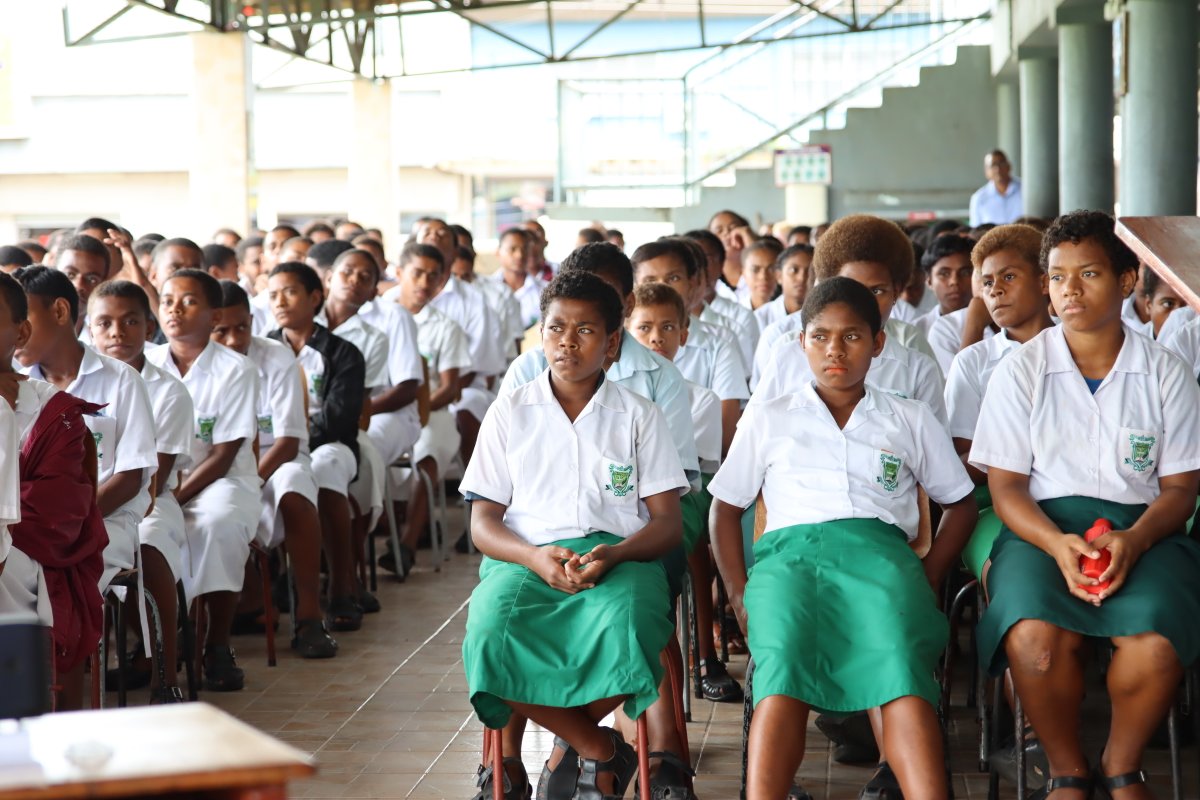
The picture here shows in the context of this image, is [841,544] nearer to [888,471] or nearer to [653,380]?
[888,471]

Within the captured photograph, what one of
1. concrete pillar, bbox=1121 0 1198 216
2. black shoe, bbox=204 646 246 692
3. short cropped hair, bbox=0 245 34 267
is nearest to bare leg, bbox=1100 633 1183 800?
black shoe, bbox=204 646 246 692

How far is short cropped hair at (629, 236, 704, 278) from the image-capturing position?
17.8 feet

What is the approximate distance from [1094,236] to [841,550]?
39.0 inches

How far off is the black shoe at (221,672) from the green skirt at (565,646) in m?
1.77

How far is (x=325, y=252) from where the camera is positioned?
7.54 meters

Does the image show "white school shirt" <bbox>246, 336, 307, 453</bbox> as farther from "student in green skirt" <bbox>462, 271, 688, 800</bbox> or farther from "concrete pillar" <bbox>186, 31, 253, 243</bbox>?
"concrete pillar" <bbox>186, 31, 253, 243</bbox>

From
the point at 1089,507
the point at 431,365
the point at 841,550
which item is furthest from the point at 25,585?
the point at 431,365

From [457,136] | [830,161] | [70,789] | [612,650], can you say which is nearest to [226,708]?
[612,650]

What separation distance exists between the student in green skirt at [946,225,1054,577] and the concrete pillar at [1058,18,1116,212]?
7.21 m

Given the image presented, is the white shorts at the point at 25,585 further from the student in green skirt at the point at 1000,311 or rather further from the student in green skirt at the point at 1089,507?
the student in green skirt at the point at 1000,311

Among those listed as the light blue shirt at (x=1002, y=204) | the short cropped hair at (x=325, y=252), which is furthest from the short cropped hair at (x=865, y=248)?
the light blue shirt at (x=1002, y=204)

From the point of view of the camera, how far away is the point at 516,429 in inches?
143

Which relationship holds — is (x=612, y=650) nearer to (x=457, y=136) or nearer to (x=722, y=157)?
(x=722, y=157)

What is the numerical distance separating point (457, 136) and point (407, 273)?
1866cm
